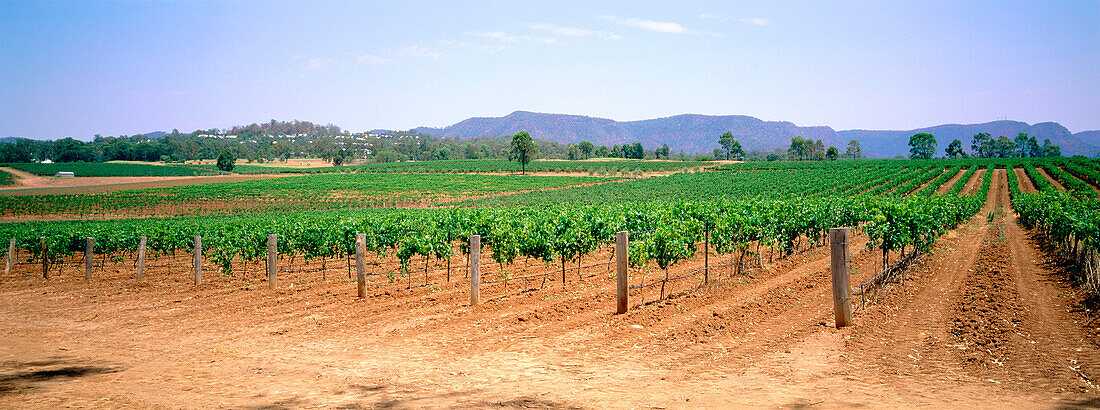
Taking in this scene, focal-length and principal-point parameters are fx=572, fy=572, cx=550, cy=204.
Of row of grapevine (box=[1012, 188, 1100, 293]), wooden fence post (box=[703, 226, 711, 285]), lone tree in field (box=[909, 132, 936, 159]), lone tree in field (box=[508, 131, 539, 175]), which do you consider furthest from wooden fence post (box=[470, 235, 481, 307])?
lone tree in field (box=[909, 132, 936, 159])

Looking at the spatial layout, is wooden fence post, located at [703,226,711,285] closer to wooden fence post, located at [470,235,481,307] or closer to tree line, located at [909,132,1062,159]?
wooden fence post, located at [470,235,481,307]

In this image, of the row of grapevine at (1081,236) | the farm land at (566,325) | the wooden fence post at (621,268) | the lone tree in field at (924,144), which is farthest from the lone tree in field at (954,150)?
the wooden fence post at (621,268)

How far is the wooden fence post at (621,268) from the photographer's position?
358 inches

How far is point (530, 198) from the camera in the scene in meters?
66.0

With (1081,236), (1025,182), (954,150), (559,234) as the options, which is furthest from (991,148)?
(559,234)

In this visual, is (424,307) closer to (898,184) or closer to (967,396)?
(967,396)

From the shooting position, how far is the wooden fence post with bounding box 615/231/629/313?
29.8 ft

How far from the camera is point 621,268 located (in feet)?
29.9

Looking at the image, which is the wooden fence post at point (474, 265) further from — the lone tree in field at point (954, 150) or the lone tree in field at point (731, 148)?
the lone tree in field at point (954, 150)

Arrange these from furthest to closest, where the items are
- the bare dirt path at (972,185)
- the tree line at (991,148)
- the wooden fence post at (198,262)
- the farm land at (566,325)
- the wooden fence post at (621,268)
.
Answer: the tree line at (991,148) → the bare dirt path at (972,185) → the wooden fence post at (198,262) → the wooden fence post at (621,268) → the farm land at (566,325)

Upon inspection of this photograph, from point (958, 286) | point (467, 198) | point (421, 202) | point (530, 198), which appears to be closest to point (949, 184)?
point (530, 198)

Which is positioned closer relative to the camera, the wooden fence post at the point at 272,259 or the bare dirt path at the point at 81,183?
the wooden fence post at the point at 272,259

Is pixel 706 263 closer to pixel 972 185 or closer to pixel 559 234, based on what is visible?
pixel 559 234

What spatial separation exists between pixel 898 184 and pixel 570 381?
6928 cm
